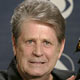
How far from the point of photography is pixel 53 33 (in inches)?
44.4

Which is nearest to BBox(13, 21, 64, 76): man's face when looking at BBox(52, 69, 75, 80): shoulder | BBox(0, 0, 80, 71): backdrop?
BBox(52, 69, 75, 80): shoulder

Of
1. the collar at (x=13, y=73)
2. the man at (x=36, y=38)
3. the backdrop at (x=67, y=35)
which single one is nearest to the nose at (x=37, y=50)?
the man at (x=36, y=38)

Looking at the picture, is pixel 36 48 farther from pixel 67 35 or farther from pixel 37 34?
pixel 67 35

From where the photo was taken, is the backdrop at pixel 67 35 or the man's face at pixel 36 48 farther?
the backdrop at pixel 67 35

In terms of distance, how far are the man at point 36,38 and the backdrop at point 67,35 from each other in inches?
33.6

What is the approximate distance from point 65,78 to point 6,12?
88cm

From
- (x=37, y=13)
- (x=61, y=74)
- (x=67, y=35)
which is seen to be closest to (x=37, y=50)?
(x=37, y=13)

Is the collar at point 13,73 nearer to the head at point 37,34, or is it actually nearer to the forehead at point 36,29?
the head at point 37,34

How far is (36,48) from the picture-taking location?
1104 millimetres

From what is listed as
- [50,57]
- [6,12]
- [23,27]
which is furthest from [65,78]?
[6,12]

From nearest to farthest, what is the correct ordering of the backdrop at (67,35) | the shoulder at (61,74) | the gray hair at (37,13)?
the gray hair at (37,13) → the shoulder at (61,74) → the backdrop at (67,35)

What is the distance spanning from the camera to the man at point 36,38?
1.10 metres

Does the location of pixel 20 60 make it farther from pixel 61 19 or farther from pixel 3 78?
pixel 61 19

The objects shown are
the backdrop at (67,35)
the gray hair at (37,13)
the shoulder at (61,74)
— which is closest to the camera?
the gray hair at (37,13)
